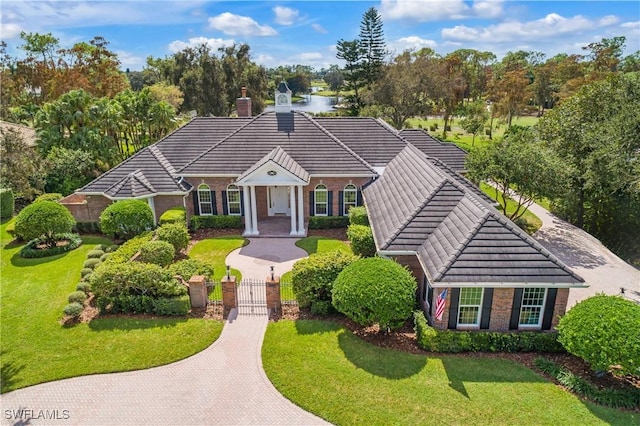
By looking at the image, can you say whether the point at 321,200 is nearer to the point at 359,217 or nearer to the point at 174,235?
the point at 359,217

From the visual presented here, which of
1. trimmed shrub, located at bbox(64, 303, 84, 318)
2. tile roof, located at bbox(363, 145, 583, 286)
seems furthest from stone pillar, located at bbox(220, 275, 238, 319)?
tile roof, located at bbox(363, 145, 583, 286)

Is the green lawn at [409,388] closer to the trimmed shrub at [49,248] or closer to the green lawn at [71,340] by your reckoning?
the green lawn at [71,340]

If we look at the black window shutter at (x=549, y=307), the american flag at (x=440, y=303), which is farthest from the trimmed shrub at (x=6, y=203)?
the black window shutter at (x=549, y=307)

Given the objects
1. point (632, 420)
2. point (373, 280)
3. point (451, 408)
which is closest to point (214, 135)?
point (373, 280)

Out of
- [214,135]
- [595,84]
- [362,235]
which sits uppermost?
[595,84]

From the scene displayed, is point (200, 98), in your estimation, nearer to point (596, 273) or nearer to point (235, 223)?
point (235, 223)

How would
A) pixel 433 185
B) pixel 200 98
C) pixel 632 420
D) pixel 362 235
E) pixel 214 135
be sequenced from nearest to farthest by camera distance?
pixel 632 420 → pixel 433 185 → pixel 362 235 → pixel 214 135 → pixel 200 98
